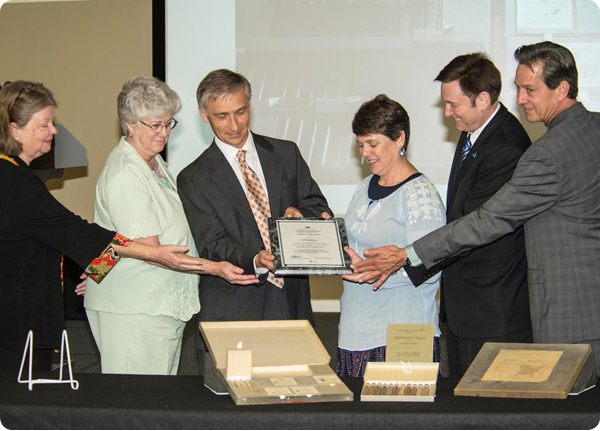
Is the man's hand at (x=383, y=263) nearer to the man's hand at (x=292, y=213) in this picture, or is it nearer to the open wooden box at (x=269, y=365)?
the man's hand at (x=292, y=213)

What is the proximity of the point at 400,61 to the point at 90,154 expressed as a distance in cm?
384

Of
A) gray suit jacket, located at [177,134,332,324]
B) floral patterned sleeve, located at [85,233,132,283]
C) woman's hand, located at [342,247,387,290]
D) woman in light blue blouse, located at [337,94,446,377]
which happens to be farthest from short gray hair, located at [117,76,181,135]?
woman's hand, located at [342,247,387,290]

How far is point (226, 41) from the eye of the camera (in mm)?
5668

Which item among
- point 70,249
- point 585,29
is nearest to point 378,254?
point 70,249

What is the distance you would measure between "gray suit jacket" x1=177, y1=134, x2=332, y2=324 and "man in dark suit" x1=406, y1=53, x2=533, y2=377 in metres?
0.67

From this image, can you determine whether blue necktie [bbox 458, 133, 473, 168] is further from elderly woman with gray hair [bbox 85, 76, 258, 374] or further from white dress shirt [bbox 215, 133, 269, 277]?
elderly woman with gray hair [bbox 85, 76, 258, 374]

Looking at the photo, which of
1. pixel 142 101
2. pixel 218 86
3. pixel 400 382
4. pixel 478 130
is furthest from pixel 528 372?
pixel 142 101

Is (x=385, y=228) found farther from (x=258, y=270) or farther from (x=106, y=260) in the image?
(x=106, y=260)

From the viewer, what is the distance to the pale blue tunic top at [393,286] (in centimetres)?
267

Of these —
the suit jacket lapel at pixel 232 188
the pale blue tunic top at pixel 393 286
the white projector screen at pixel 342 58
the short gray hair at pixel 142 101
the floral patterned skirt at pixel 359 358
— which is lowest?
the floral patterned skirt at pixel 359 358

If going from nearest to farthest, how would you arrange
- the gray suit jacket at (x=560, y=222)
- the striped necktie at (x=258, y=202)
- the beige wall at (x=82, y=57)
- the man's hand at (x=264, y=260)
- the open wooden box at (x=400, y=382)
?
the open wooden box at (x=400, y=382)
the gray suit jacket at (x=560, y=222)
the man's hand at (x=264, y=260)
the striped necktie at (x=258, y=202)
the beige wall at (x=82, y=57)

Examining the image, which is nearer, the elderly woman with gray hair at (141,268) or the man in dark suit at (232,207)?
the elderly woman with gray hair at (141,268)

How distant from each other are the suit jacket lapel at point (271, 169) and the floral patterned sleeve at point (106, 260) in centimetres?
72

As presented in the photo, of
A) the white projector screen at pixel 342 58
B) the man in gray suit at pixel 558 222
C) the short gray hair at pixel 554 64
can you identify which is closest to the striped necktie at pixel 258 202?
the man in gray suit at pixel 558 222
